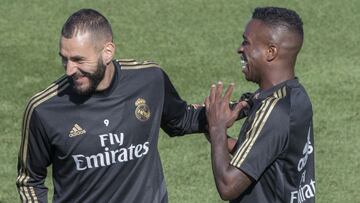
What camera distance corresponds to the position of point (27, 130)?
237 inches

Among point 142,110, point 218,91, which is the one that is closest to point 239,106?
point 218,91

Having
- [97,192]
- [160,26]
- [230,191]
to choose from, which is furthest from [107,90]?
[160,26]

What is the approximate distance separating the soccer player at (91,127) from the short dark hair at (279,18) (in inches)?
38.0

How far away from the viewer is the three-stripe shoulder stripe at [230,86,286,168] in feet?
18.0

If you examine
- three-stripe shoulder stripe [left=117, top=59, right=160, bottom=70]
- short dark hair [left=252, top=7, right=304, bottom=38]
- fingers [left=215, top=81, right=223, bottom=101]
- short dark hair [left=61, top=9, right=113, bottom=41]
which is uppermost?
short dark hair [left=252, top=7, right=304, bottom=38]

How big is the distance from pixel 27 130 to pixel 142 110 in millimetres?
751

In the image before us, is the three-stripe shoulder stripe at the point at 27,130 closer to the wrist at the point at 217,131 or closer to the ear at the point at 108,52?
the ear at the point at 108,52

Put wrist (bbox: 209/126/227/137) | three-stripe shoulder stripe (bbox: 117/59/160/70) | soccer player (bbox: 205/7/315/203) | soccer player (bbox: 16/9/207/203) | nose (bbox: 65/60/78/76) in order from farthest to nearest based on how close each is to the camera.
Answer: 1. three-stripe shoulder stripe (bbox: 117/59/160/70)
2. soccer player (bbox: 16/9/207/203)
3. nose (bbox: 65/60/78/76)
4. wrist (bbox: 209/126/227/137)
5. soccer player (bbox: 205/7/315/203)

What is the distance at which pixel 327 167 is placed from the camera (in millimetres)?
10000

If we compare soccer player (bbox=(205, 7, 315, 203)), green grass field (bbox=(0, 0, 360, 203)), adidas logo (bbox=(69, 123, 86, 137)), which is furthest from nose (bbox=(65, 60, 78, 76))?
green grass field (bbox=(0, 0, 360, 203))

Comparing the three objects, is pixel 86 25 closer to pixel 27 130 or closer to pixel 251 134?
pixel 27 130

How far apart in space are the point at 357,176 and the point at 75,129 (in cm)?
449

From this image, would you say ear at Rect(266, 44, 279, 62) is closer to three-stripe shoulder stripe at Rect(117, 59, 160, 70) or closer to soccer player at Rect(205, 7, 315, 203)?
soccer player at Rect(205, 7, 315, 203)

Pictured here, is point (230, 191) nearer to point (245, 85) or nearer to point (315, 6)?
point (245, 85)
